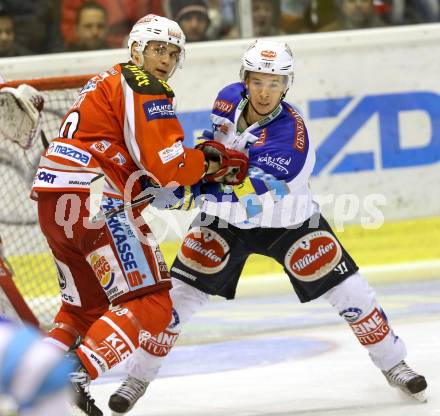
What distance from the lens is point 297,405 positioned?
11.9ft

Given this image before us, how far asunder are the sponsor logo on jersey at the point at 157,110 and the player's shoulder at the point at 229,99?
50 cm

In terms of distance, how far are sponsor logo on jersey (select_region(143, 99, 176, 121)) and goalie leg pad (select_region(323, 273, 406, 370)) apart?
831mm

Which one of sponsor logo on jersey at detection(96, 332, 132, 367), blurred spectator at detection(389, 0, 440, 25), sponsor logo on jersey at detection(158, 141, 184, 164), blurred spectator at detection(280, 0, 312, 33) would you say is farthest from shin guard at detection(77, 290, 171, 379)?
blurred spectator at detection(389, 0, 440, 25)

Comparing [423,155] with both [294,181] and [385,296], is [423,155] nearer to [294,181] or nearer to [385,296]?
[385,296]

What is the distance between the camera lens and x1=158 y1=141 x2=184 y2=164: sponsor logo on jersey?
3117mm

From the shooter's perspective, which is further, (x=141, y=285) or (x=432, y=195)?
(x=432, y=195)

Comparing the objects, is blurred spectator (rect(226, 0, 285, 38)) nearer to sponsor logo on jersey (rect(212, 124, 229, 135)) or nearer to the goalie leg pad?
sponsor logo on jersey (rect(212, 124, 229, 135))

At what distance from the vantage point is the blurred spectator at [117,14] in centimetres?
566

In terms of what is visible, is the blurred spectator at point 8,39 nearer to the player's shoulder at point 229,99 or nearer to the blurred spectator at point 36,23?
the blurred spectator at point 36,23

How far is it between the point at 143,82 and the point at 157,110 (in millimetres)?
100

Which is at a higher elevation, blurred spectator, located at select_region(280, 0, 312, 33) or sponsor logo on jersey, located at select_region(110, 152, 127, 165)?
sponsor logo on jersey, located at select_region(110, 152, 127, 165)

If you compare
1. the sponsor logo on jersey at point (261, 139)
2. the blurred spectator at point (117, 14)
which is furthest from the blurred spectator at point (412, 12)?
the sponsor logo on jersey at point (261, 139)

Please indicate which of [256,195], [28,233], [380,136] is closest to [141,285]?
A: [256,195]

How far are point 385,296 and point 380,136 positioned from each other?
956 mm
